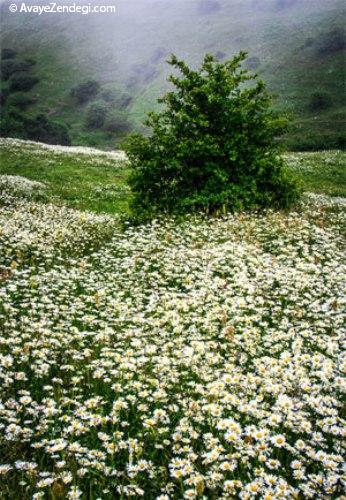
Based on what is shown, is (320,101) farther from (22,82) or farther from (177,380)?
(177,380)

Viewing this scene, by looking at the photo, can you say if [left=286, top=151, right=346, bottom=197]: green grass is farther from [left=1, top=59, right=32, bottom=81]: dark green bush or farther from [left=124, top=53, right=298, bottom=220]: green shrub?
[left=1, top=59, right=32, bottom=81]: dark green bush

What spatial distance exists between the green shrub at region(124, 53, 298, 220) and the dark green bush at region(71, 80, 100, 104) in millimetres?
105785

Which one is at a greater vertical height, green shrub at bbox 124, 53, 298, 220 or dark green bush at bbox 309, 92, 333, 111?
green shrub at bbox 124, 53, 298, 220

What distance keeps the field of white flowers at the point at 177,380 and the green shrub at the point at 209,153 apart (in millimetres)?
4877

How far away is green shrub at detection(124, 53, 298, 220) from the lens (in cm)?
1529

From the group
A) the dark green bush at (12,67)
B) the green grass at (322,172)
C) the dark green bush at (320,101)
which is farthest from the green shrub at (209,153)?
the dark green bush at (12,67)

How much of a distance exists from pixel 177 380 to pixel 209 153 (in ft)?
36.6

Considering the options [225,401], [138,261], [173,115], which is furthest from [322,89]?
[225,401]

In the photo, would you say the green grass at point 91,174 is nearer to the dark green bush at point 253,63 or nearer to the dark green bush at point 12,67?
the dark green bush at point 253,63

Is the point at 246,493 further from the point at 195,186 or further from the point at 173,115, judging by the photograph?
the point at 173,115

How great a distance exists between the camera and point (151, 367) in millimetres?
6055

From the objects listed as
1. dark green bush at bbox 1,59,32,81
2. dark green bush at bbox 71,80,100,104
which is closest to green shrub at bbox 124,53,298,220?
dark green bush at bbox 71,80,100,104

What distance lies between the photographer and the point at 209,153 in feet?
50.3

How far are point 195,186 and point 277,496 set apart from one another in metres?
13.0
